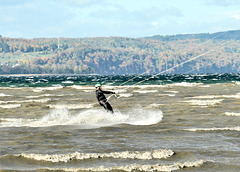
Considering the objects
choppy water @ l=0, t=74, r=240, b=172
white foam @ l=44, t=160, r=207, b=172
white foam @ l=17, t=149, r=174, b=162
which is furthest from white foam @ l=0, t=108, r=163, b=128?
white foam @ l=44, t=160, r=207, b=172

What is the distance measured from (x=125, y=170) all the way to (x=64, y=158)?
84.6 inches

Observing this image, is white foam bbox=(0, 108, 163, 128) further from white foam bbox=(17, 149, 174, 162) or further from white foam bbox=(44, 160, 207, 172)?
white foam bbox=(44, 160, 207, 172)

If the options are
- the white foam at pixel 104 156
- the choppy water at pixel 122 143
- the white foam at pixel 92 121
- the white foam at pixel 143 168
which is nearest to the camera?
the white foam at pixel 143 168

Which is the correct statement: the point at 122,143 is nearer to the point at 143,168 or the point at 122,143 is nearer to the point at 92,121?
the point at 143,168

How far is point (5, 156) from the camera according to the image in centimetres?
1186

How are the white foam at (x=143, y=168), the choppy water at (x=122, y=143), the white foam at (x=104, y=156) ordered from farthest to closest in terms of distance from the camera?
the white foam at (x=104, y=156), the choppy water at (x=122, y=143), the white foam at (x=143, y=168)

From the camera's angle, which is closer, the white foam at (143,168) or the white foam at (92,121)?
the white foam at (143,168)

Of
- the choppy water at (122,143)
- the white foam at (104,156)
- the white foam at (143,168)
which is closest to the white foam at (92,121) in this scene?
the choppy water at (122,143)

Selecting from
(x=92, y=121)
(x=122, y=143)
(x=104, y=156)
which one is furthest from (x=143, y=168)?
(x=92, y=121)

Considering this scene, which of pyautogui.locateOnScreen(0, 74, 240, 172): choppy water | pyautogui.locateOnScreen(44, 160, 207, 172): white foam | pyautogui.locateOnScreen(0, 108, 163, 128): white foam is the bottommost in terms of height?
pyautogui.locateOnScreen(0, 108, 163, 128): white foam

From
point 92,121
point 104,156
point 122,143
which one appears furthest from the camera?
point 92,121

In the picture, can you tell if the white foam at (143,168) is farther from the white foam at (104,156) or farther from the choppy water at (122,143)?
the white foam at (104,156)

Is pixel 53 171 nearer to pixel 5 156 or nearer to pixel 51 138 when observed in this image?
pixel 5 156

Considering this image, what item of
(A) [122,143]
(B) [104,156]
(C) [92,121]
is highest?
(B) [104,156]
